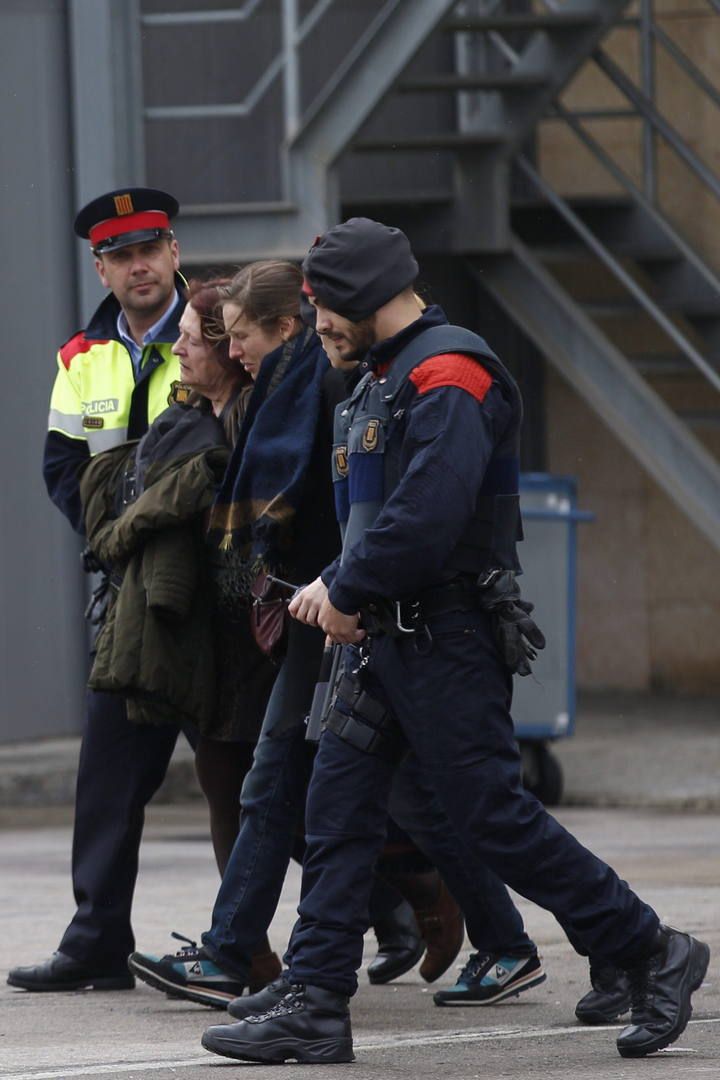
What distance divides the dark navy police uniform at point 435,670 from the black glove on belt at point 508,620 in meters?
0.03

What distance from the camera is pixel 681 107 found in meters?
13.5

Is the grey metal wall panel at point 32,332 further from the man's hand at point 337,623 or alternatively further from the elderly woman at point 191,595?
the man's hand at point 337,623

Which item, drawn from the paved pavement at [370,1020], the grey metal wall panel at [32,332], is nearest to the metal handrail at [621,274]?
the grey metal wall panel at [32,332]

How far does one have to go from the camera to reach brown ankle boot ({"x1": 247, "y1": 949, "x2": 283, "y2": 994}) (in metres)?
5.72

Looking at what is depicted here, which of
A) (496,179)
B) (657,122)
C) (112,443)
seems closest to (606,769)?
(496,179)

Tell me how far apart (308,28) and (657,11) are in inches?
145

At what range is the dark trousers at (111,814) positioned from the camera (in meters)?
6.04

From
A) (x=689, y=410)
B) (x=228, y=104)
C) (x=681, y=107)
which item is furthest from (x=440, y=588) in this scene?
(x=681, y=107)

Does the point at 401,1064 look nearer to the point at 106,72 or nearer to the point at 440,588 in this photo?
the point at 440,588

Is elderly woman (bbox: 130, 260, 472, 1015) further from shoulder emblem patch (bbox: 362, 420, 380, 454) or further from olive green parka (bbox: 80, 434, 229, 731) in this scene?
shoulder emblem patch (bbox: 362, 420, 380, 454)

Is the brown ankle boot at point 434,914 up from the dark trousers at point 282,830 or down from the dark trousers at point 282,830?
down

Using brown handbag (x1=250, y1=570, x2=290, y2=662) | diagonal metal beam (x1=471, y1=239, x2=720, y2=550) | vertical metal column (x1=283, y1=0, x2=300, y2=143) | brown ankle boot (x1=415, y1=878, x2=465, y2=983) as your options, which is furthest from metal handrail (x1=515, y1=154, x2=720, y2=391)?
brown handbag (x1=250, y1=570, x2=290, y2=662)

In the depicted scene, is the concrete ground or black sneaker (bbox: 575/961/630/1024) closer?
the concrete ground

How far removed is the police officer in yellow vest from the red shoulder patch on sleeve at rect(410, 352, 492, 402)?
4.32ft
